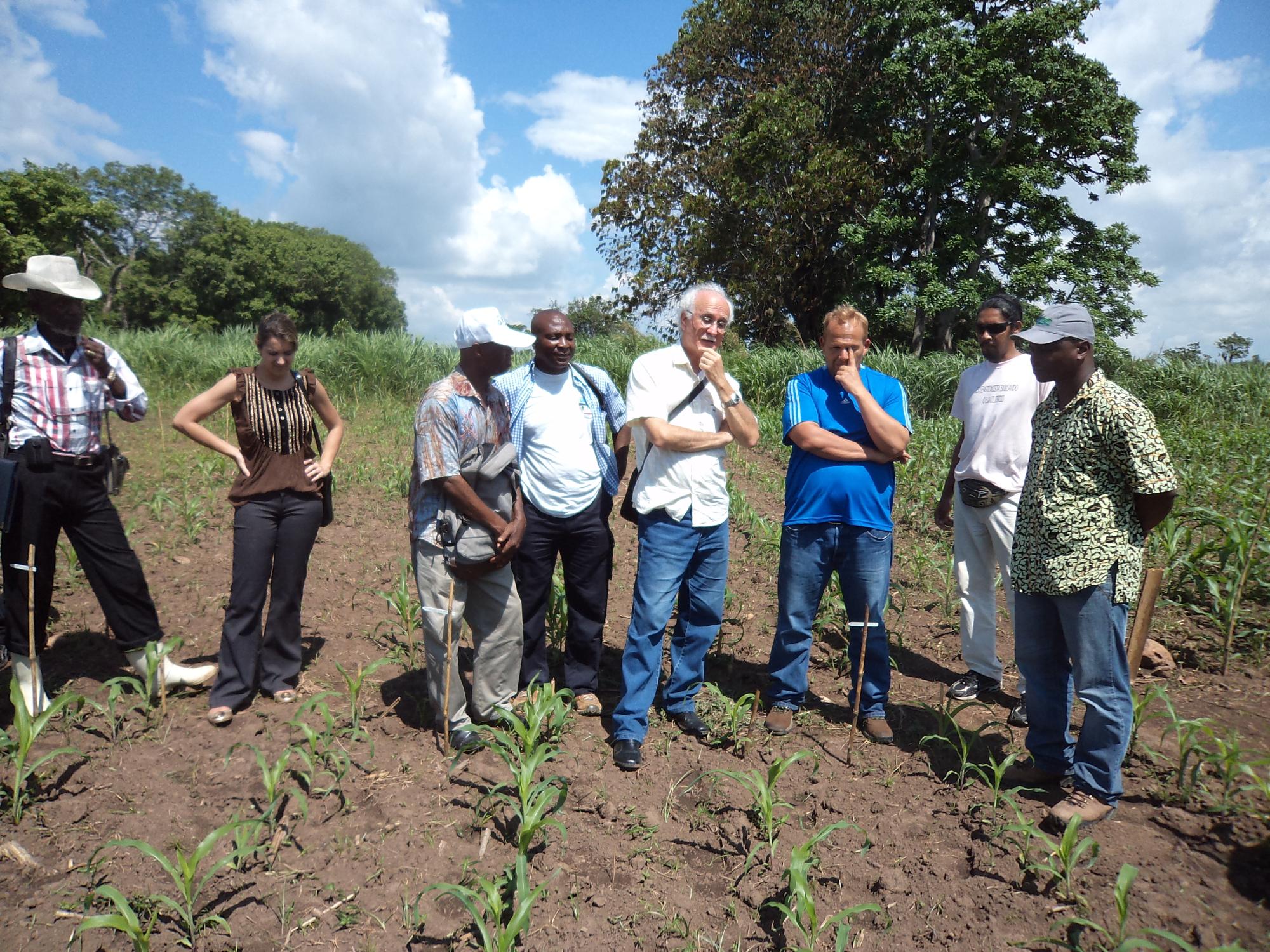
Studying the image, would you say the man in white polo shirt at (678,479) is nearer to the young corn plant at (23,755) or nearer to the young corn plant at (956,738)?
the young corn plant at (956,738)

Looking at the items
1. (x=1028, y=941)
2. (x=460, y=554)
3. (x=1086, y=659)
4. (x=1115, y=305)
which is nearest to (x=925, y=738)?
(x=1086, y=659)

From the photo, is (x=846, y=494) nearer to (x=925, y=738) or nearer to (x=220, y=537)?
(x=925, y=738)

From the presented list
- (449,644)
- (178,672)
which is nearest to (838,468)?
(449,644)

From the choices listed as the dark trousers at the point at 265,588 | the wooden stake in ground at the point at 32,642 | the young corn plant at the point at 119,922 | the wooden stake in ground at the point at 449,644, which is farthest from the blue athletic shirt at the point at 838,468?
the wooden stake in ground at the point at 32,642

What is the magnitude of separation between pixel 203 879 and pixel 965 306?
61.5 ft

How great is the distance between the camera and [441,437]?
116 inches

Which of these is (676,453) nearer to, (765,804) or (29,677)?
(765,804)

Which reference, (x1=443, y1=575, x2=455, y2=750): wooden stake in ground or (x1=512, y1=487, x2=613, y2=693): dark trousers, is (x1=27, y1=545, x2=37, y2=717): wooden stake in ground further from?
(x1=512, y1=487, x2=613, y2=693): dark trousers

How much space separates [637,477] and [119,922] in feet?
7.22

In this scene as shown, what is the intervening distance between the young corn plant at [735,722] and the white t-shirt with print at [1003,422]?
1468 mm

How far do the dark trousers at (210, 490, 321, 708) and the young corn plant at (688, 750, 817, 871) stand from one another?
199 cm

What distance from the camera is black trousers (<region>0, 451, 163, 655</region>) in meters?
3.12

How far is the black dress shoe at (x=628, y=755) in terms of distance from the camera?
10.1 feet

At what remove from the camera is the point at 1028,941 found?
7.25 ft
